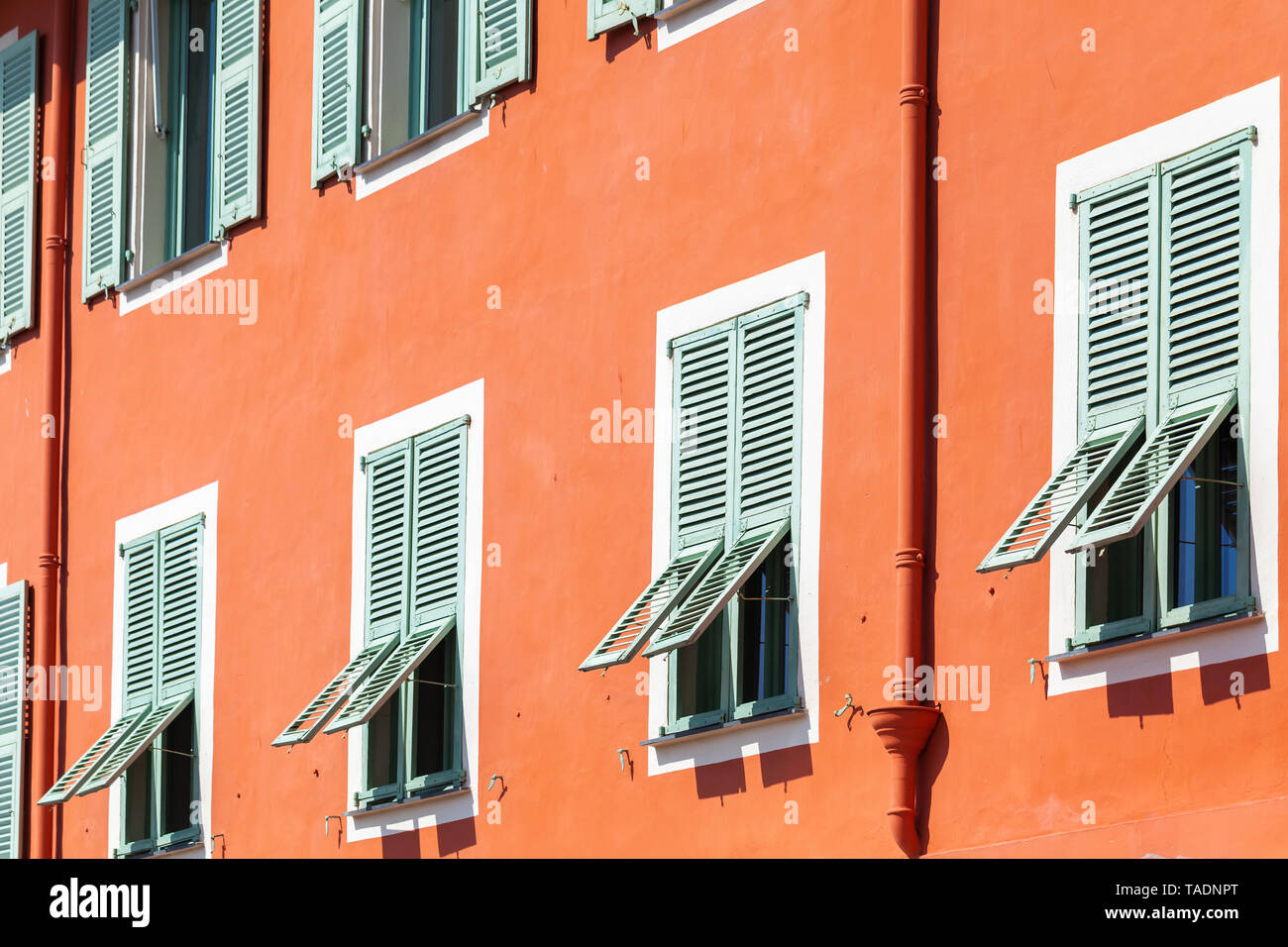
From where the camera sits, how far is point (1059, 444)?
1072cm

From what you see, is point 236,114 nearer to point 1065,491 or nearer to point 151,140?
point 151,140

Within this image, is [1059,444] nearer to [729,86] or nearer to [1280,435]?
[1280,435]

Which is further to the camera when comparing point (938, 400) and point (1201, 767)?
point (938, 400)

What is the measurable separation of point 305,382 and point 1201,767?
22.0ft

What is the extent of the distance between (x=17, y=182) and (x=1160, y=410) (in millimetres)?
9712

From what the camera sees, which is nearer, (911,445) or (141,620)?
(911,445)

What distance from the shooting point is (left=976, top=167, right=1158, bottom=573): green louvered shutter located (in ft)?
34.0

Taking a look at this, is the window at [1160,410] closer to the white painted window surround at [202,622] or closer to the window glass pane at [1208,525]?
the window glass pane at [1208,525]

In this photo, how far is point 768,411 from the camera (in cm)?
1209

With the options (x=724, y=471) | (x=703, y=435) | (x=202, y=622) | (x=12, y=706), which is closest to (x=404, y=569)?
(x=202, y=622)

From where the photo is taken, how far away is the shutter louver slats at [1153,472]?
386 inches

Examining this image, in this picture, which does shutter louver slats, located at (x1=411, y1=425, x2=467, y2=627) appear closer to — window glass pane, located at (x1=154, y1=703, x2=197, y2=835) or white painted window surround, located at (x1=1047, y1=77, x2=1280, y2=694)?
window glass pane, located at (x1=154, y1=703, x2=197, y2=835)

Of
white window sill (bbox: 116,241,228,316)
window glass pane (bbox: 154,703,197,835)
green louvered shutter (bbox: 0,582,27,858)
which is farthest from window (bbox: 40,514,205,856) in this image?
white window sill (bbox: 116,241,228,316)
